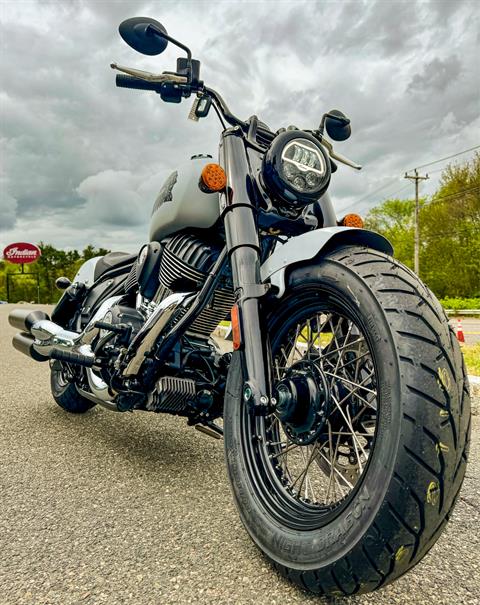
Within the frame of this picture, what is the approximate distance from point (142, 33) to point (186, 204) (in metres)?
0.73

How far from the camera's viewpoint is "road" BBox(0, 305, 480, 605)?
146 cm

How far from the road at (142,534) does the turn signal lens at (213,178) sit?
130 cm

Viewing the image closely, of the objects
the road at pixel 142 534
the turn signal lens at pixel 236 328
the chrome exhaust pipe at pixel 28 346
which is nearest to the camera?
the road at pixel 142 534

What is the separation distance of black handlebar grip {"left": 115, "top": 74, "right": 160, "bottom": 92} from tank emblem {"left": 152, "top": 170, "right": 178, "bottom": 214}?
0.42 m

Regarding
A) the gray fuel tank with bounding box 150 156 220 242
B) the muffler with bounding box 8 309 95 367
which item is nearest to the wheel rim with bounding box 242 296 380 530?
the gray fuel tank with bounding box 150 156 220 242

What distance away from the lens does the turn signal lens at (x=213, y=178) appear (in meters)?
1.96

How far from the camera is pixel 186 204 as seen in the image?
7.79 feet

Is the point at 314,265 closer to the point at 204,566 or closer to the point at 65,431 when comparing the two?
the point at 204,566

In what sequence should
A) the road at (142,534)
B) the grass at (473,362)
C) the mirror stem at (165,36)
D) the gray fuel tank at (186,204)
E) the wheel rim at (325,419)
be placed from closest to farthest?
1. the road at (142,534)
2. the wheel rim at (325,419)
3. the mirror stem at (165,36)
4. the gray fuel tank at (186,204)
5. the grass at (473,362)

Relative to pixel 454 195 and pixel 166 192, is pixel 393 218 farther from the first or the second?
pixel 166 192

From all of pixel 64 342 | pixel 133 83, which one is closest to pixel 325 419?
pixel 133 83

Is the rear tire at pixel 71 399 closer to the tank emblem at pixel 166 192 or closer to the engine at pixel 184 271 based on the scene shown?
the engine at pixel 184 271

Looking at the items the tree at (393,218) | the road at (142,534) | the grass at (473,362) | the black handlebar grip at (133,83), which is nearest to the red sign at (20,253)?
the tree at (393,218)

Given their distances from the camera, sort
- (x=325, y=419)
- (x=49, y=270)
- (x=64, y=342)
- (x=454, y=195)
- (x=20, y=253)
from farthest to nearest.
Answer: (x=49, y=270)
(x=20, y=253)
(x=454, y=195)
(x=64, y=342)
(x=325, y=419)
